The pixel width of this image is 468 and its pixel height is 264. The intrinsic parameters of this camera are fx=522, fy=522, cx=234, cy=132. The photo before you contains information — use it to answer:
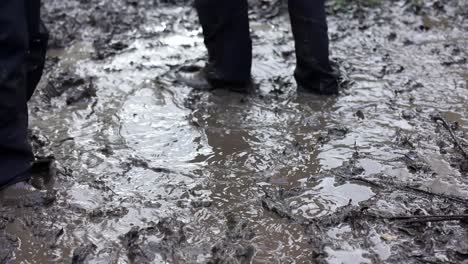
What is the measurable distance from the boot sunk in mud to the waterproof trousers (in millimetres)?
1144

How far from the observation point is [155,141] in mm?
2961

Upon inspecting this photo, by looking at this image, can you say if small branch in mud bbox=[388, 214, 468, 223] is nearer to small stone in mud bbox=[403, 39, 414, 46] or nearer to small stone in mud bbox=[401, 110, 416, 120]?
small stone in mud bbox=[401, 110, 416, 120]

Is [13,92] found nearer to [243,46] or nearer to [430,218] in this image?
[243,46]

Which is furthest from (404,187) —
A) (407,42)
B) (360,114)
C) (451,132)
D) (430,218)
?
(407,42)

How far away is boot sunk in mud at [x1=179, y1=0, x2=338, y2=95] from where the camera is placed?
327cm

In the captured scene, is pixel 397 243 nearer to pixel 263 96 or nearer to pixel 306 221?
pixel 306 221

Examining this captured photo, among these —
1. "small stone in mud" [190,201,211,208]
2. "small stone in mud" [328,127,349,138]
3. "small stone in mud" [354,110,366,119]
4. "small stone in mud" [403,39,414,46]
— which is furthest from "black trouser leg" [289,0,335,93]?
"small stone in mud" [190,201,211,208]

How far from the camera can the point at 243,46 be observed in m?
3.48

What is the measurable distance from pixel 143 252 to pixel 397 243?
104 cm

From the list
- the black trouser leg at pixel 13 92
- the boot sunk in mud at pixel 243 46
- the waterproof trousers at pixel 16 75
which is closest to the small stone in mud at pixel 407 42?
the boot sunk in mud at pixel 243 46

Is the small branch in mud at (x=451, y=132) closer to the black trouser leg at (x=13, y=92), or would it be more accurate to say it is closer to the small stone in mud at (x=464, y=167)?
the small stone in mud at (x=464, y=167)

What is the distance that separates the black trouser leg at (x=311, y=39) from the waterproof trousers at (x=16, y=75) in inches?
59.4

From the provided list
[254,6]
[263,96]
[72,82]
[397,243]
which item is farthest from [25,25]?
[254,6]

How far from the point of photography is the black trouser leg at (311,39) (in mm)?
3234
